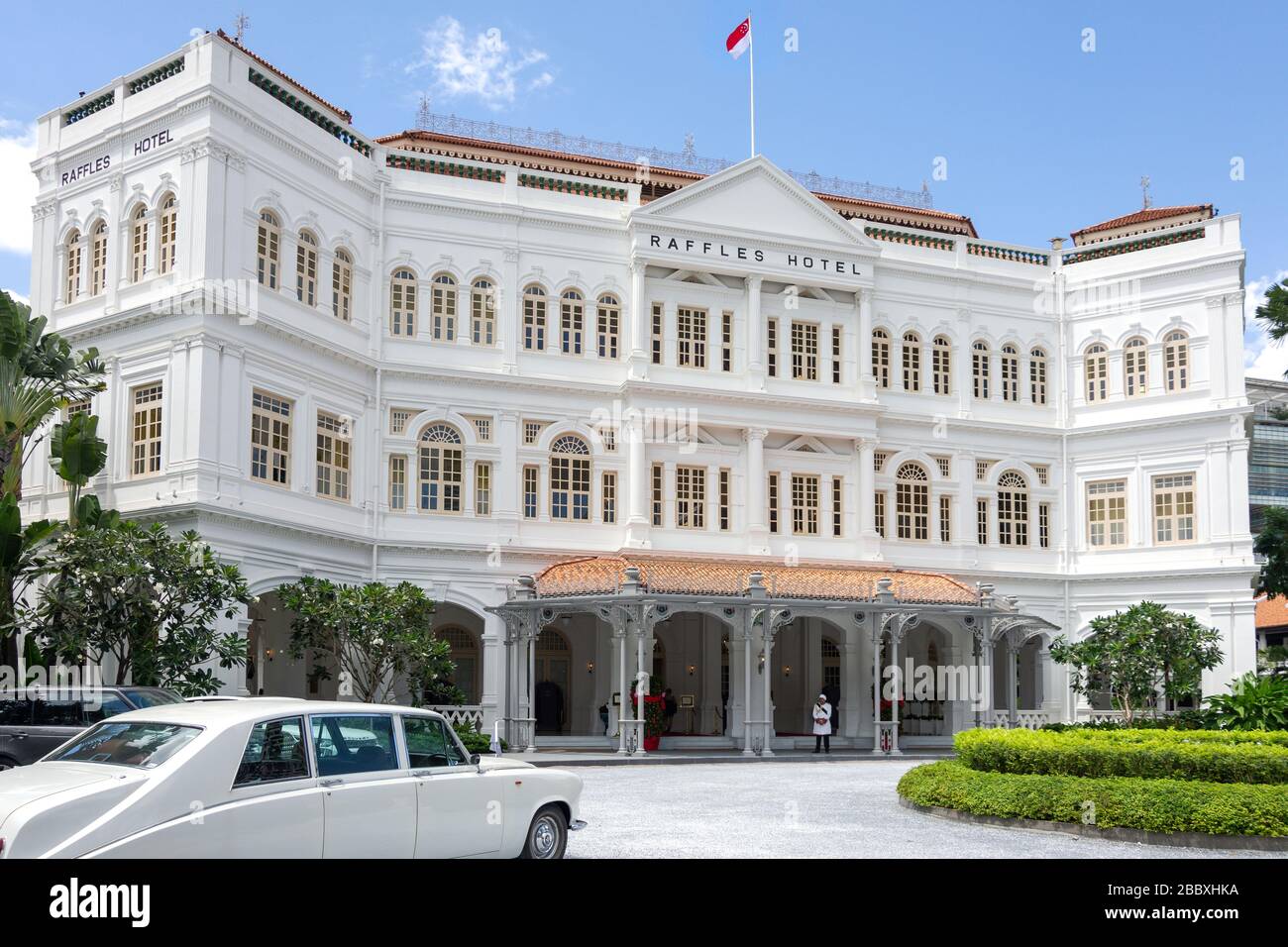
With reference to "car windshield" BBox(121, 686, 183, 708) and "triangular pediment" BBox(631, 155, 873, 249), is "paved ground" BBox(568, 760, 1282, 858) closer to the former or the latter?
"car windshield" BBox(121, 686, 183, 708)

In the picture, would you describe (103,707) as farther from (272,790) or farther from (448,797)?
(272,790)

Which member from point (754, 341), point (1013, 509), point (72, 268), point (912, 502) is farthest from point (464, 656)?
point (1013, 509)

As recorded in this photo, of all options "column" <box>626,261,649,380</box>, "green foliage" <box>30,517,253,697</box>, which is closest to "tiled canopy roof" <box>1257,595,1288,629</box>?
"column" <box>626,261,649,380</box>

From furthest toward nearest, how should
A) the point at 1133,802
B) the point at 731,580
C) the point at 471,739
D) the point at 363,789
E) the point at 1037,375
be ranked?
the point at 1037,375 < the point at 731,580 < the point at 471,739 < the point at 1133,802 < the point at 363,789

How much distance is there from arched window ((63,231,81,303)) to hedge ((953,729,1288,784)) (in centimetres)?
2234

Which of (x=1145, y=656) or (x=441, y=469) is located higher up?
(x=441, y=469)

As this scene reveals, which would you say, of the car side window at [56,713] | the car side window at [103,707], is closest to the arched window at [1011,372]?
the car side window at [103,707]

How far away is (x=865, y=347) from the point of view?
37219 millimetres

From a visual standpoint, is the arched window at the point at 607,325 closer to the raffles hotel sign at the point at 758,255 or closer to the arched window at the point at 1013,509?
the raffles hotel sign at the point at 758,255

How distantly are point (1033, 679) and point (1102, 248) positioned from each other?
1319 cm

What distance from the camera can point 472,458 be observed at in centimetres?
3384

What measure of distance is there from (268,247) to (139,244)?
2.67 metres

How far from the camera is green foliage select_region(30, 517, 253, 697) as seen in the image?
23156 millimetres
